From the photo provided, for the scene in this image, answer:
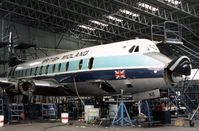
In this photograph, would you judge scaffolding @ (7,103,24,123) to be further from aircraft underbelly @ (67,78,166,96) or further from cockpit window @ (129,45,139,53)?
cockpit window @ (129,45,139,53)

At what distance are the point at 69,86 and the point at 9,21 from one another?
79.5ft

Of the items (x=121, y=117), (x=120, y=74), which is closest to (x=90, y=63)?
(x=120, y=74)

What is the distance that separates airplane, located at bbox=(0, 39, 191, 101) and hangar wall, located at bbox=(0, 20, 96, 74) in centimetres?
1939

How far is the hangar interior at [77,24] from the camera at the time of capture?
3107 centimetres

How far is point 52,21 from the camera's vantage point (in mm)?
42125

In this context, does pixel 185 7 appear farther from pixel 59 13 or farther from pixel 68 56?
pixel 68 56

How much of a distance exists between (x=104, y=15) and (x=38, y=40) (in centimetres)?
1150

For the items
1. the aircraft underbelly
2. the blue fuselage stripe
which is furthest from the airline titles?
the aircraft underbelly

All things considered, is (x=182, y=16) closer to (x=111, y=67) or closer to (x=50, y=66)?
(x=50, y=66)

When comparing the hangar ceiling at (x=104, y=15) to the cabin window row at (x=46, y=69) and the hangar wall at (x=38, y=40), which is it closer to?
the hangar wall at (x=38, y=40)

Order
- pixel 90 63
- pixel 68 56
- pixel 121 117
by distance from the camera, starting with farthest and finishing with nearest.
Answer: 1. pixel 68 56
2. pixel 90 63
3. pixel 121 117

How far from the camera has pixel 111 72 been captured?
16.1 meters

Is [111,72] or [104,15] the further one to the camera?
[104,15]

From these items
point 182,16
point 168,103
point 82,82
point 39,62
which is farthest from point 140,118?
point 182,16
